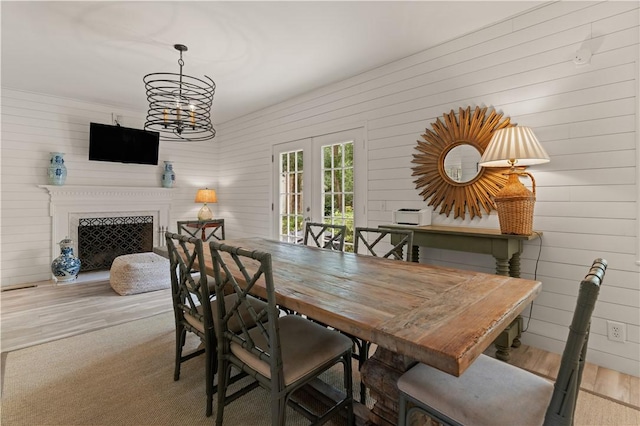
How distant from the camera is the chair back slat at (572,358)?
2.84ft

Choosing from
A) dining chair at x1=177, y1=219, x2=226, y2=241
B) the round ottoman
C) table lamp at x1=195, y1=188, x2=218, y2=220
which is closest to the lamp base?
table lamp at x1=195, y1=188, x2=218, y2=220

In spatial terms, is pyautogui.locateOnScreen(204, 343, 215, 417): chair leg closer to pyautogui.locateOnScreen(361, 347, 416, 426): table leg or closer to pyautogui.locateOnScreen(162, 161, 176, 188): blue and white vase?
pyautogui.locateOnScreen(361, 347, 416, 426): table leg

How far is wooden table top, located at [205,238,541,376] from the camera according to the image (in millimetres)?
922

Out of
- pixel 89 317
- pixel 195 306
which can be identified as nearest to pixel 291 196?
pixel 89 317

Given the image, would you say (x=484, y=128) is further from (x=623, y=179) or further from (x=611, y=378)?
(x=611, y=378)

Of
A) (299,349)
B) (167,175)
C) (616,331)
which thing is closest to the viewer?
(299,349)

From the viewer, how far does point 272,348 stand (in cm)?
127

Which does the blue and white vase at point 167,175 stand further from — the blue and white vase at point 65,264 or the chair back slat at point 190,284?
the chair back slat at point 190,284

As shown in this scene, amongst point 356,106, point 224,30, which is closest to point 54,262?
point 224,30

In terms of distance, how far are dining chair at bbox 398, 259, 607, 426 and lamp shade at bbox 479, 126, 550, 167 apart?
130 centimetres

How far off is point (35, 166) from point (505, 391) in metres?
5.79

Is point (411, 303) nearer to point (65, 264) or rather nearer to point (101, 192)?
point (65, 264)

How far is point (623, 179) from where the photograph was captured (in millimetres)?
2115

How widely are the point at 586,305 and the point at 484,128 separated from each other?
2.17 metres
